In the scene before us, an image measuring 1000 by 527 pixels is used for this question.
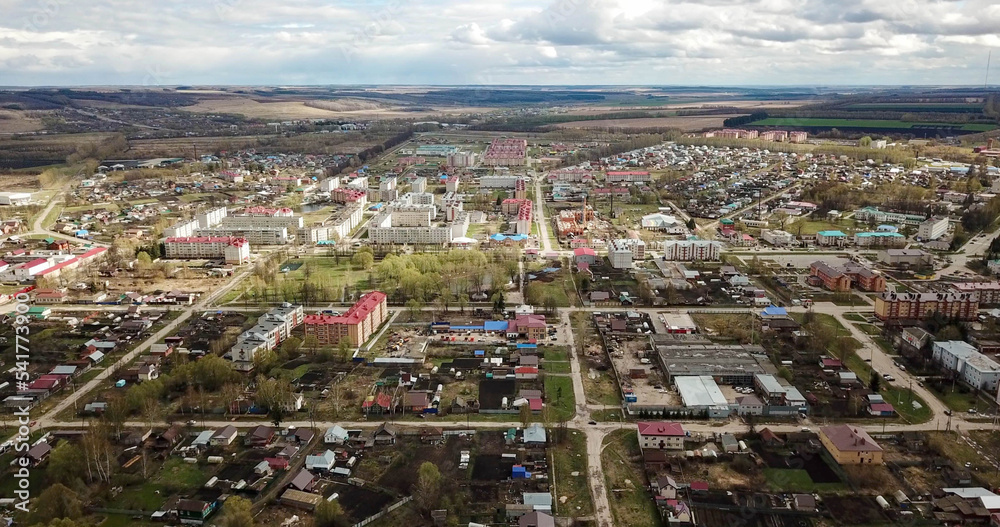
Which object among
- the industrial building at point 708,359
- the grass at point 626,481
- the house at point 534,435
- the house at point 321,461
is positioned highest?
the industrial building at point 708,359

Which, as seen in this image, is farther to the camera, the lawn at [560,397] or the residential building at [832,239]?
Result: the residential building at [832,239]

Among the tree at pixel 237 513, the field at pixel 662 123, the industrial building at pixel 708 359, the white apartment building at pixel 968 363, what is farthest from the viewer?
the field at pixel 662 123

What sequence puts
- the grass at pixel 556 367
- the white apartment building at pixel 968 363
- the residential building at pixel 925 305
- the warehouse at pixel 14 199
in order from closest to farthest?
1. the white apartment building at pixel 968 363
2. the grass at pixel 556 367
3. the residential building at pixel 925 305
4. the warehouse at pixel 14 199

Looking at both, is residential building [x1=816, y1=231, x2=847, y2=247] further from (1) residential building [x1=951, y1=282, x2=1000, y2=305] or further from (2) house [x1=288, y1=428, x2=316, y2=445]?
(2) house [x1=288, y1=428, x2=316, y2=445]

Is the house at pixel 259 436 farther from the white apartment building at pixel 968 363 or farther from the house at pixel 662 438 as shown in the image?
the white apartment building at pixel 968 363

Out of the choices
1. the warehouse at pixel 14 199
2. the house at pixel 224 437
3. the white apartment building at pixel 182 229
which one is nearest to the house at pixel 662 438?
the house at pixel 224 437

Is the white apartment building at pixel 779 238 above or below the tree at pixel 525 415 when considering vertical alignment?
above

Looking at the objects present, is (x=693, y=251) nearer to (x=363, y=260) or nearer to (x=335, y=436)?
(x=363, y=260)

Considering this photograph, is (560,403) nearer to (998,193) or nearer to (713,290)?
(713,290)
